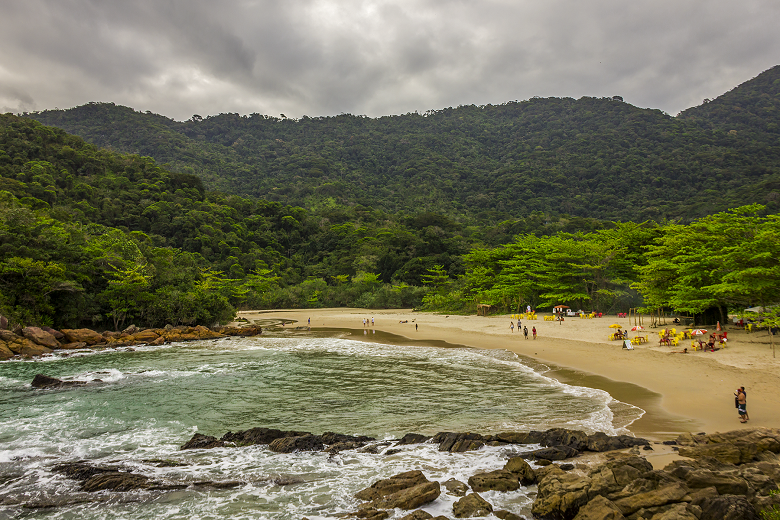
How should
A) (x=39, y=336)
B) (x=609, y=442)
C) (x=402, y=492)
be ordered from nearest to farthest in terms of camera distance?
(x=402, y=492) → (x=609, y=442) → (x=39, y=336)

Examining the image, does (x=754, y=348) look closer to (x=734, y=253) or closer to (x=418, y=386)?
(x=734, y=253)

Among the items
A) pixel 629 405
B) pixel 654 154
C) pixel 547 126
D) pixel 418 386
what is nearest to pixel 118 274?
pixel 418 386


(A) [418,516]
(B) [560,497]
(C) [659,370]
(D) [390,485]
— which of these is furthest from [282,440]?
(C) [659,370]

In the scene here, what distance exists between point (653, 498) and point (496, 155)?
149m

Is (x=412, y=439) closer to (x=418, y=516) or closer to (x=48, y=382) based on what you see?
(x=418, y=516)

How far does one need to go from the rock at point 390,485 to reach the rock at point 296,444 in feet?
8.76

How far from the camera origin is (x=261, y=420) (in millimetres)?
11734

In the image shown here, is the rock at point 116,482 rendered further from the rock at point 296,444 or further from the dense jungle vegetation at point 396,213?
the dense jungle vegetation at point 396,213

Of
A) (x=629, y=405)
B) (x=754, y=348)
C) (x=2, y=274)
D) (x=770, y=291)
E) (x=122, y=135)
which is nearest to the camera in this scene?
(x=629, y=405)

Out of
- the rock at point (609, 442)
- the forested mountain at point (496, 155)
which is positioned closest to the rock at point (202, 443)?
the rock at point (609, 442)

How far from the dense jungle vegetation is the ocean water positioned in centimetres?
1089

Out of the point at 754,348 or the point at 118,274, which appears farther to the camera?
the point at 118,274

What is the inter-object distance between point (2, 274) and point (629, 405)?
34.5 m

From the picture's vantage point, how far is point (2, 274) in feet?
82.5
